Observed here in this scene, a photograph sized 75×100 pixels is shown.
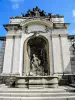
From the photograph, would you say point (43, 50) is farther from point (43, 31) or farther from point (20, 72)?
point (20, 72)

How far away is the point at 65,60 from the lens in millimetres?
11602

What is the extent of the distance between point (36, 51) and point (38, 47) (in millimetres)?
605

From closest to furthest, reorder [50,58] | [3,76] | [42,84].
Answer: [42,84] < [3,76] < [50,58]

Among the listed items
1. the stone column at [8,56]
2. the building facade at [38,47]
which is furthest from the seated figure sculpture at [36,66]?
the stone column at [8,56]

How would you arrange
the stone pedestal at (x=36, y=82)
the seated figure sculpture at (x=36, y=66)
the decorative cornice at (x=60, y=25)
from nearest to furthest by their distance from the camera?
the stone pedestal at (x=36, y=82) < the seated figure sculpture at (x=36, y=66) < the decorative cornice at (x=60, y=25)

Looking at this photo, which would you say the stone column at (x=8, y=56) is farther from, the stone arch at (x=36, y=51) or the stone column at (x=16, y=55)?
the stone arch at (x=36, y=51)

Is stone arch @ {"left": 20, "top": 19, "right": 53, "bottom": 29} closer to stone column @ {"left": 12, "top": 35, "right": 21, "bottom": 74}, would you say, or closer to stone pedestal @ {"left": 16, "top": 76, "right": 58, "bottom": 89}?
stone column @ {"left": 12, "top": 35, "right": 21, "bottom": 74}

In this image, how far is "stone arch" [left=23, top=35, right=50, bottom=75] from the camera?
12062 millimetres

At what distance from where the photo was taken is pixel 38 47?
560 inches

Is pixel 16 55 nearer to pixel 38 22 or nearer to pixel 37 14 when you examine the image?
pixel 38 22

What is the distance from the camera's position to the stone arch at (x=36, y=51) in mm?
12062

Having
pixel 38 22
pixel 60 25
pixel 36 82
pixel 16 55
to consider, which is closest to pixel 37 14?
pixel 38 22

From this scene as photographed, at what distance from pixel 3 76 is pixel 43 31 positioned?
664 centimetres

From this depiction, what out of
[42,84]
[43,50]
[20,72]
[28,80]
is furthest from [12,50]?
[42,84]
